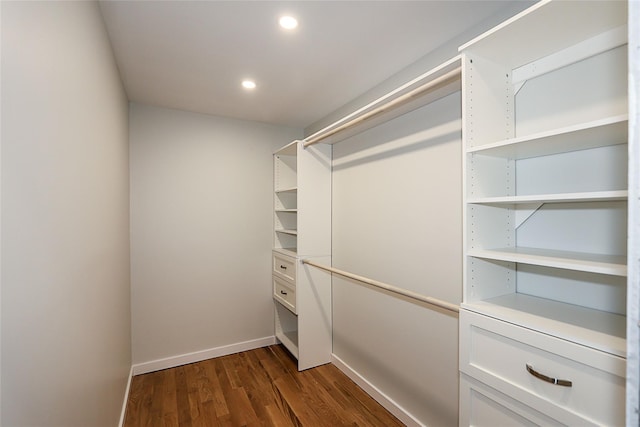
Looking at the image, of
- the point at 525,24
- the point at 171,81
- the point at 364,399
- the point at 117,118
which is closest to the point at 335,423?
the point at 364,399

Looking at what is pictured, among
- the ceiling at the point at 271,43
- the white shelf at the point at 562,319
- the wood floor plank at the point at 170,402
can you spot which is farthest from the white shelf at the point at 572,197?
the wood floor plank at the point at 170,402

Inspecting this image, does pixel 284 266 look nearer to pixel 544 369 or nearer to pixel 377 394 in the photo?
pixel 377 394

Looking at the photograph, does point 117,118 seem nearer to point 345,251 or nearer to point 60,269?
point 60,269

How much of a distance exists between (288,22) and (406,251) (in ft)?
5.17

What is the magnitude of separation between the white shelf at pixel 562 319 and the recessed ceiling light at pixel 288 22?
62.9 inches

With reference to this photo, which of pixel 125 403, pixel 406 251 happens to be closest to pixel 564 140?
pixel 406 251

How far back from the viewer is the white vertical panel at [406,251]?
180 centimetres

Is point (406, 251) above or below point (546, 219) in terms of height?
below

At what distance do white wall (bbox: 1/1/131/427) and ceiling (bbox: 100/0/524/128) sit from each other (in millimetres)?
310

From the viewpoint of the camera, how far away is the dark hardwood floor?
7.02 ft

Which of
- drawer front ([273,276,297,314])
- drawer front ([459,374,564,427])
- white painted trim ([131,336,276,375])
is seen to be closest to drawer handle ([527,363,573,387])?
drawer front ([459,374,564,427])

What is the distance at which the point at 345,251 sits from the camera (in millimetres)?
2760

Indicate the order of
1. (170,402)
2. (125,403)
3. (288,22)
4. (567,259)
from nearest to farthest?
(567,259)
(288,22)
(125,403)
(170,402)

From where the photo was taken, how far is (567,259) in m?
1.02
